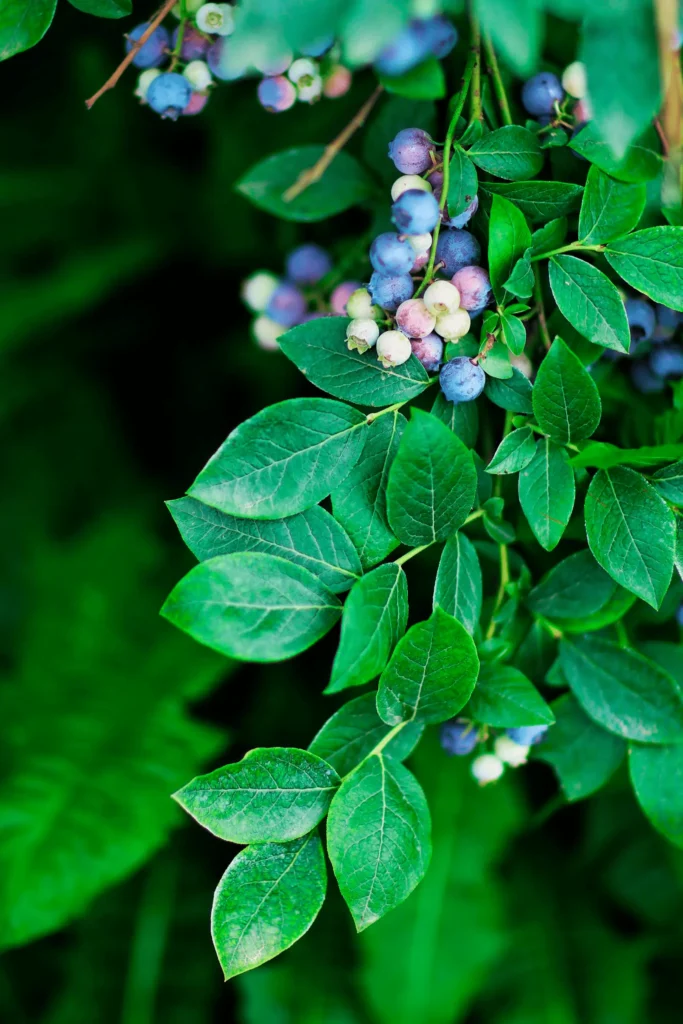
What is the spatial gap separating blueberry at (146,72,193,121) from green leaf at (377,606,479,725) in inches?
12.6

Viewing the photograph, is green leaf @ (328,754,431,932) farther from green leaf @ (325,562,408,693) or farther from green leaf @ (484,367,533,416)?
green leaf @ (484,367,533,416)

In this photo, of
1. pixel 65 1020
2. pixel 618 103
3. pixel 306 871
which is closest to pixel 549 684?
pixel 306 871

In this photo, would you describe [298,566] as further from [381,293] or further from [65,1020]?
[65,1020]

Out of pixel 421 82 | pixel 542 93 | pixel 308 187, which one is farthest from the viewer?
pixel 308 187

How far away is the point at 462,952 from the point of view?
1.05 metres

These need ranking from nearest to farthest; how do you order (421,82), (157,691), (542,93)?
(421,82), (542,93), (157,691)

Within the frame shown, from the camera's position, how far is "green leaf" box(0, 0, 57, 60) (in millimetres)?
447

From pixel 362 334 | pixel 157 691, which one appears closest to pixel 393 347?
pixel 362 334

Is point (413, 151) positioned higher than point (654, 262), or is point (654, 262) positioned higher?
point (413, 151)

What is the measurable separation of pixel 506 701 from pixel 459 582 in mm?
80

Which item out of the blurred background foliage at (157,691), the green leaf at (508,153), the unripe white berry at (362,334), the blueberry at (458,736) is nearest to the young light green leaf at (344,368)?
the unripe white berry at (362,334)

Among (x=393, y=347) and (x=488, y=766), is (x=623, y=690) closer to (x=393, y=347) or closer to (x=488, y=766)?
(x=488, y=766)

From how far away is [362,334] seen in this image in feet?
1.44

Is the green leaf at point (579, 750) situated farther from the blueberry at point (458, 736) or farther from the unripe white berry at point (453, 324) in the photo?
the unripe white berry at point (453, 324)
